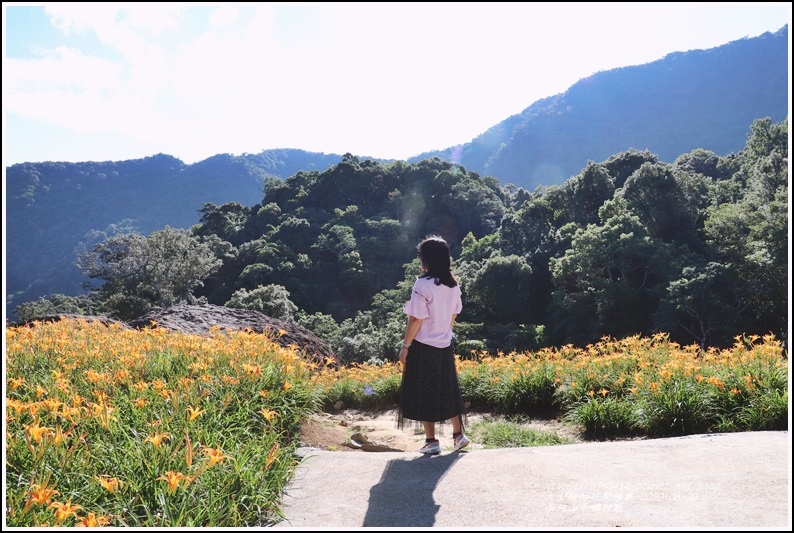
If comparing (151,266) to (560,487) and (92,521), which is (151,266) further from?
(560,487)

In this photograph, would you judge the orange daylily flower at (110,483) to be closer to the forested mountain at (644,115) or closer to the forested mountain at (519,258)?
the forested mountain at (519,258)

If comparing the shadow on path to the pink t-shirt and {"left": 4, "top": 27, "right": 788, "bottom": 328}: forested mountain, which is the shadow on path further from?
{"left": 4, "top": 27, "right": 788, "bottom": 328}: forested mountain

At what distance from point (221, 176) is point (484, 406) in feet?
360

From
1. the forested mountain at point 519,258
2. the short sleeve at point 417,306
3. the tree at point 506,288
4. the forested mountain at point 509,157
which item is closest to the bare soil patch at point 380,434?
the short sleeve at point 417,306

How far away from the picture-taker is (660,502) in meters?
2.71

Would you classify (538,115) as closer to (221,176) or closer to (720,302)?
(221,176)

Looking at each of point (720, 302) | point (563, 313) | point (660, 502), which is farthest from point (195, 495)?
point (563, 313)

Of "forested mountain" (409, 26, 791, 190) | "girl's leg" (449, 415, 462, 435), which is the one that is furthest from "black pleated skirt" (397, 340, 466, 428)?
"forested mountain" (409, 26, 791, 190)

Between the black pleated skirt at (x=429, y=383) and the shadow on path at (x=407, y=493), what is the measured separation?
13.9 inches

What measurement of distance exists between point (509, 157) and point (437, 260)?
114 m

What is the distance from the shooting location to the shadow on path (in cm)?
271

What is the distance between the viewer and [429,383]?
4004 millimetres

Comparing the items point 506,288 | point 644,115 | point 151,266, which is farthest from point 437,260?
point 644,115

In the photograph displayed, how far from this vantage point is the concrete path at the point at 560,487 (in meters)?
2.58
